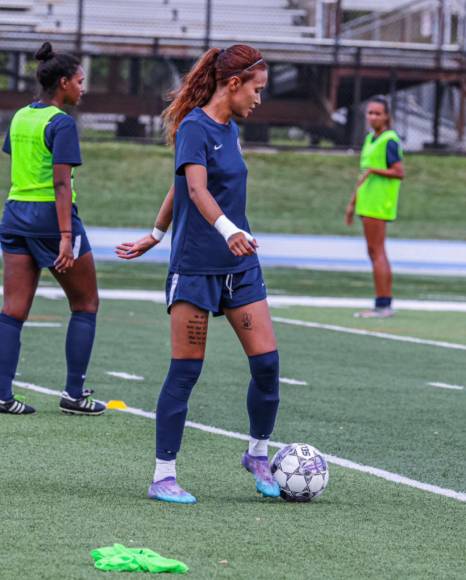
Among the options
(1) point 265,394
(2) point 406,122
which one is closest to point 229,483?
(1) point 265,394

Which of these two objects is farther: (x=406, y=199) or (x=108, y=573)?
(x=406, y=199)

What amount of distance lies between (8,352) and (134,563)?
3.43 meters

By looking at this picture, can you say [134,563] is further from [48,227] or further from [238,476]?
[48,227]

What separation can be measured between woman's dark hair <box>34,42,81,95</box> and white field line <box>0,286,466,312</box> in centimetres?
763

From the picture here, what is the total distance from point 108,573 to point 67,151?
342cm

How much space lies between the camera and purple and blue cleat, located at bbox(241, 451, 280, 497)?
5941 millimetres

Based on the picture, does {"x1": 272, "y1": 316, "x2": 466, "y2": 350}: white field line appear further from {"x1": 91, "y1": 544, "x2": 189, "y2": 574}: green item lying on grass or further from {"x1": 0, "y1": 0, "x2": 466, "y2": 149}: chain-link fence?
{"x1": 0, "y1": 0, "x2": 466, "y2": 149}: chain-link fence

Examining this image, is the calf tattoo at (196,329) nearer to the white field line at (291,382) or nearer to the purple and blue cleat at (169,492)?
the purple and blue cleat at (169,492)

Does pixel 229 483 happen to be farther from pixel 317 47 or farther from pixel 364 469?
pixel 317 47

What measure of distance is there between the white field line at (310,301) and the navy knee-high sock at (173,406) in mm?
9369

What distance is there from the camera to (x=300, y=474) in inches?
232

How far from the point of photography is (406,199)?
28.0 m

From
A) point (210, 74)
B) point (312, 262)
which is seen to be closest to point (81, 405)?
point (210, 74)

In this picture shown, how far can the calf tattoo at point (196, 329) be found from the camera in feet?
18.8
